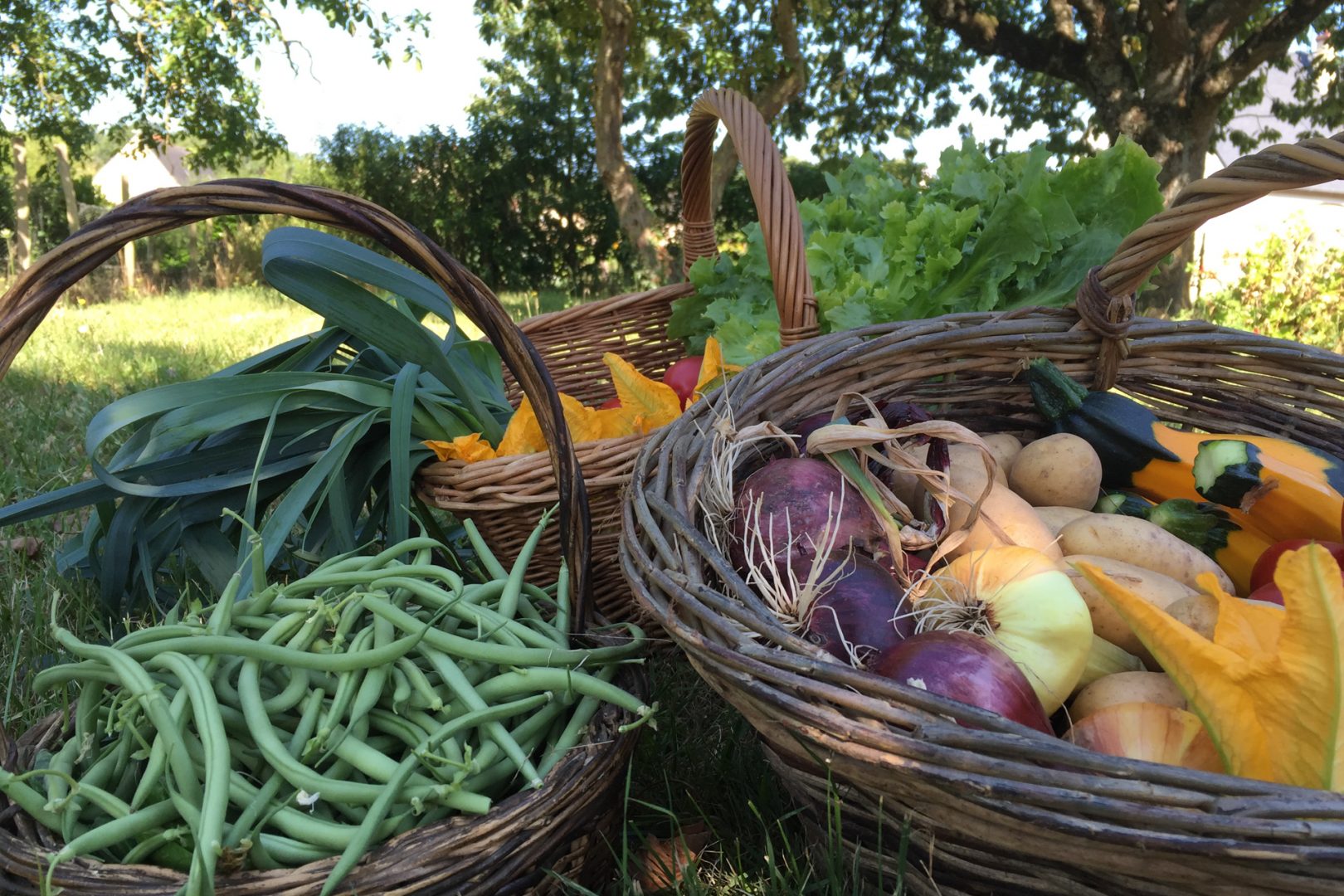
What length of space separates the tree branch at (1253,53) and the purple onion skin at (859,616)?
8072mm

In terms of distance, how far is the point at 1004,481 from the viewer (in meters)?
1.49

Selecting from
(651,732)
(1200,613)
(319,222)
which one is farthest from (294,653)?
(1200,613)

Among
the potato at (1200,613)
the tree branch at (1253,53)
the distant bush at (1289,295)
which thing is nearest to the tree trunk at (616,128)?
the distant bush at (1289,295)

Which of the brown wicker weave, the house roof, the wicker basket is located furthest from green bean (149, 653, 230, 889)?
the house roof

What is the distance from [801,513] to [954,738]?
1.64ft

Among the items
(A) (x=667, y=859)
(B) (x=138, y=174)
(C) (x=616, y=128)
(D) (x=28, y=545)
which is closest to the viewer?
(A) (x=667, y=859)

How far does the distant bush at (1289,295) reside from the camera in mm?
5453

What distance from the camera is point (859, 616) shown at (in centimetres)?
105

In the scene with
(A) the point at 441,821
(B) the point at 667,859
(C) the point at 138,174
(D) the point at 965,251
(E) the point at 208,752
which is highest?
(C) the point at 138,174

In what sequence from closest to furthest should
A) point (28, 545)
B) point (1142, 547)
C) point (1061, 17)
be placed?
point (1142, 547) < point (28, 545) < point (1061, 17)

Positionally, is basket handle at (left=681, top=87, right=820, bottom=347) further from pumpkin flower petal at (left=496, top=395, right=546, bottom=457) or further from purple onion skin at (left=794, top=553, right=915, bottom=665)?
purple onion skin at (left=794, top=553, right=915, bottom=665)

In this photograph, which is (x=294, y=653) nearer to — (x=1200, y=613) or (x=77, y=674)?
(x=77, y=674)

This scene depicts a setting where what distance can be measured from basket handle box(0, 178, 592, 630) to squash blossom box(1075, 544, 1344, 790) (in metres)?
0.66

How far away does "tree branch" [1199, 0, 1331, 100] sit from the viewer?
7086 millimetres
